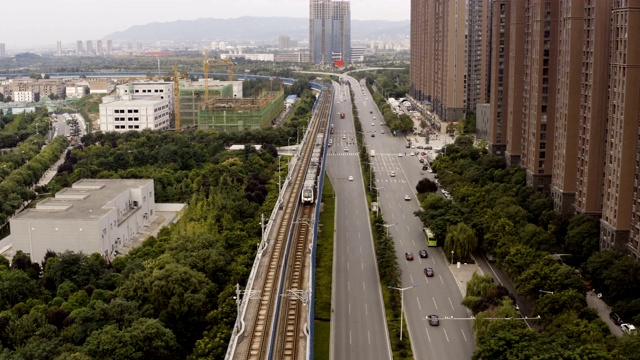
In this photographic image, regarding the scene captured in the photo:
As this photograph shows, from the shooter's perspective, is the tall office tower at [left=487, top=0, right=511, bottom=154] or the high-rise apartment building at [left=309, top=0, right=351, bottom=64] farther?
the high-rise apartment building at [left=309, top=0, right=351, bottom=64]

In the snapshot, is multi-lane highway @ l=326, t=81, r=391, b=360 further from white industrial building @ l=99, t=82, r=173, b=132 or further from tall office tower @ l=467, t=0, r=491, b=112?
tall office tower @ l=467, t=0, r=491, b=112

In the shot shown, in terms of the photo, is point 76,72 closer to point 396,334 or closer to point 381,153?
point 381,153

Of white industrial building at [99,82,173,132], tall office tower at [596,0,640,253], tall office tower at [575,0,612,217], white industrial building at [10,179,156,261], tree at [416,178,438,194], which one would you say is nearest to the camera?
tall office tower at [596,0,640,253]

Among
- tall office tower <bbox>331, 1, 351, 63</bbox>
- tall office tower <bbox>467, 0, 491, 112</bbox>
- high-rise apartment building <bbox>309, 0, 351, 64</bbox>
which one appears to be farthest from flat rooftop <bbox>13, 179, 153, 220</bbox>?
tall office tower <bbox>331, 1, 351, 63</bbox>

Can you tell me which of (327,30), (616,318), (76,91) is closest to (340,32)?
(327,30)

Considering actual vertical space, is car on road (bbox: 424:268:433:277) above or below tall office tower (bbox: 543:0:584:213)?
below

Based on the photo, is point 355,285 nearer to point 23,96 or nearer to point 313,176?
point 313,176
